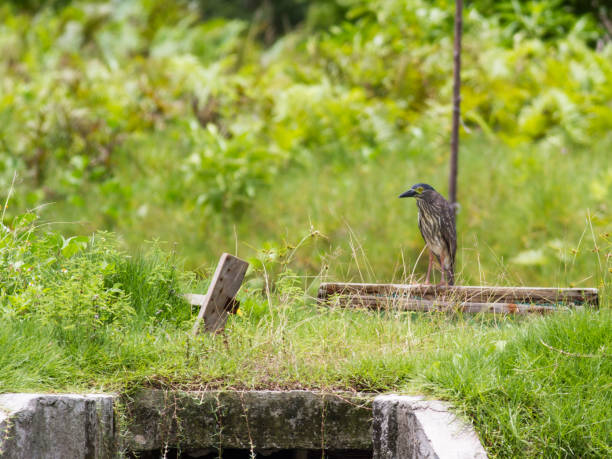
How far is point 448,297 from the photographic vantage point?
4594 millimetres

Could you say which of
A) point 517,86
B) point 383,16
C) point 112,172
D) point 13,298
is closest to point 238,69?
point 383,16

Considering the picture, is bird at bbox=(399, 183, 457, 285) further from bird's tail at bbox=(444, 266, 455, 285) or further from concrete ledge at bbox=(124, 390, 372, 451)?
concrete ledge at bbox=(124, 390, 372, 451)

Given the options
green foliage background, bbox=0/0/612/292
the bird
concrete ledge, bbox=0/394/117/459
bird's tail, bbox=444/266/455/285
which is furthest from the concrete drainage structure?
green foliage background, bbox=0/0/612/292

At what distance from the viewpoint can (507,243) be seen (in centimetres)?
884

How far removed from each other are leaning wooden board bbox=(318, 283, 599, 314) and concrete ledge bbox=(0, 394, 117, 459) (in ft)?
5.02

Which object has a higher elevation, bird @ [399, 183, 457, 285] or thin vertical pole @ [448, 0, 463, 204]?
thin vertical pole @ [448, 0, 463, 204]

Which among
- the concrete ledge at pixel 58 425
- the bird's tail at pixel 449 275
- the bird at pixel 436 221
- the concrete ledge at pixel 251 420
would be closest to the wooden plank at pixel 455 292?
the bird at pixel 436 221

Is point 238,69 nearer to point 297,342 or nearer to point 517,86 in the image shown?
point 517,86

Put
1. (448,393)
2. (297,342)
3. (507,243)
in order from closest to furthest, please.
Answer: (448,393) → (297,342) → (507,243)

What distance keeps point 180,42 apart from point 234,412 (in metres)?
12.4

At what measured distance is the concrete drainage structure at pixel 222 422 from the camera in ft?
11.6

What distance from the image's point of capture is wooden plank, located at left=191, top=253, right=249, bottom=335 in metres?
4.27

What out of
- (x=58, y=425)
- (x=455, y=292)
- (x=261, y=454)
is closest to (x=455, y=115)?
(x=455, y=292)

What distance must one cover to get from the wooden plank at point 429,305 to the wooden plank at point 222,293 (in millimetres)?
597
